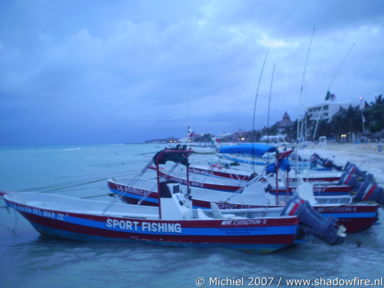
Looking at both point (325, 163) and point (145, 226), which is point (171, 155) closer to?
point (145, 226)

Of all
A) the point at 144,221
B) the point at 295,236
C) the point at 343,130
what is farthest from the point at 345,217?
the point at 343,130

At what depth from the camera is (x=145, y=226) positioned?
366 inches

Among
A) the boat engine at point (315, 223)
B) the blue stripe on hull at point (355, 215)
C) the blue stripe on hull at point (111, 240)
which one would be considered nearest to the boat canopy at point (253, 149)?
the blue stripe on hull at point (355, 215)

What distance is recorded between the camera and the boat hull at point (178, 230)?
8.64m

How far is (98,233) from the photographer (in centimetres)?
988

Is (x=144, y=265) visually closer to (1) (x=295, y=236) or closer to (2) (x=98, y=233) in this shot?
(2) (x=98, y=233)

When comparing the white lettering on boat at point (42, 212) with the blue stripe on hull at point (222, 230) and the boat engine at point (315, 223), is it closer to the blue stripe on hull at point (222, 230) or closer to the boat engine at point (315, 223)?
the blue stripe on hull at point (222, 230)

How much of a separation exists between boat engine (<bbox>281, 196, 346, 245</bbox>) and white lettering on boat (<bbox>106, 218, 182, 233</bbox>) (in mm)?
2975

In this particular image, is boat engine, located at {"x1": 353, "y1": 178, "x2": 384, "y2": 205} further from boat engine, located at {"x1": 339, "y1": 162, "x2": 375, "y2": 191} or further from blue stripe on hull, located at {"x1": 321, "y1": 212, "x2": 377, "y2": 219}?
boat engine, located at {"x1": 339, "y1": 162, "x2": 375, "y2": 191}

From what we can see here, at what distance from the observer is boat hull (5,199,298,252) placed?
28.3 ft

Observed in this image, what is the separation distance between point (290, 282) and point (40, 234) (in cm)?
827

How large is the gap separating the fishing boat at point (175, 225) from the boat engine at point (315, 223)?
13.6 inches

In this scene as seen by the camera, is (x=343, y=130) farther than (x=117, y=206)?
Yes

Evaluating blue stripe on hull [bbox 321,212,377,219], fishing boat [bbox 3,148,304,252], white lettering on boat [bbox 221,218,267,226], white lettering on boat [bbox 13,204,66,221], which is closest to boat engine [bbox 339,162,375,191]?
blue stripe on hull [bbox 321,212,377,219]
